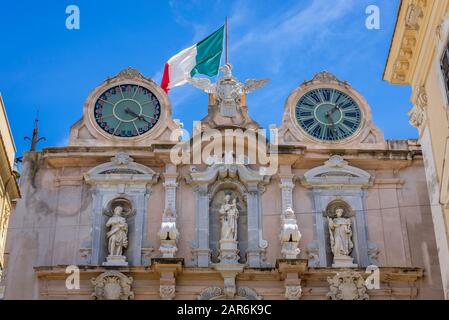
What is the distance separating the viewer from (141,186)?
19484 millimetres

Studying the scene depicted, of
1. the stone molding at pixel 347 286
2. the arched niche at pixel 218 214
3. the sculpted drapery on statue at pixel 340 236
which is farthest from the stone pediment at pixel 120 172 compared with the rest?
the stone molding at pixel 347 286

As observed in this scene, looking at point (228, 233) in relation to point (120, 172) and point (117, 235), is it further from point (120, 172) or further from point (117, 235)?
point (120, 172)

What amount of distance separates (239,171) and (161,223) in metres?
2.39

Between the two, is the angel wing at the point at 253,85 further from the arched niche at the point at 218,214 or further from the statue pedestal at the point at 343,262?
the statue pedestal at the point at 343,262

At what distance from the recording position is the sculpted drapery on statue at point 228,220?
61.4 feet

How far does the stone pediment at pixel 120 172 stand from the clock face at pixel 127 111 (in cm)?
95

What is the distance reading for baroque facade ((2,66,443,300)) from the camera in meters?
18.2

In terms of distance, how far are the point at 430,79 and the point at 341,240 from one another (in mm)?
6247

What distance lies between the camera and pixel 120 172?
64.2ft

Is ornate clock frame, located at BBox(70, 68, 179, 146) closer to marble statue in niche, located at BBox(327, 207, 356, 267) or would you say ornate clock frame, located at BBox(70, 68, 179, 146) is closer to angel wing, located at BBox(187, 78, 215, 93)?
angel wing, located at BBox(187, 78, 215, 93)

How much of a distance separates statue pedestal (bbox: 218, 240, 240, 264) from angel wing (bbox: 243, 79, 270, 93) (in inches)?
178

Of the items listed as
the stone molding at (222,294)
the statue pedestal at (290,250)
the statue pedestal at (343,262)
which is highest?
the statue pedestal at (290,250)

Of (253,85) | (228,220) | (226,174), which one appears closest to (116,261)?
(228,220)

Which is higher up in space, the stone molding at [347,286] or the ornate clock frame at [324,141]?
the ornate clock frame at [324,141]
